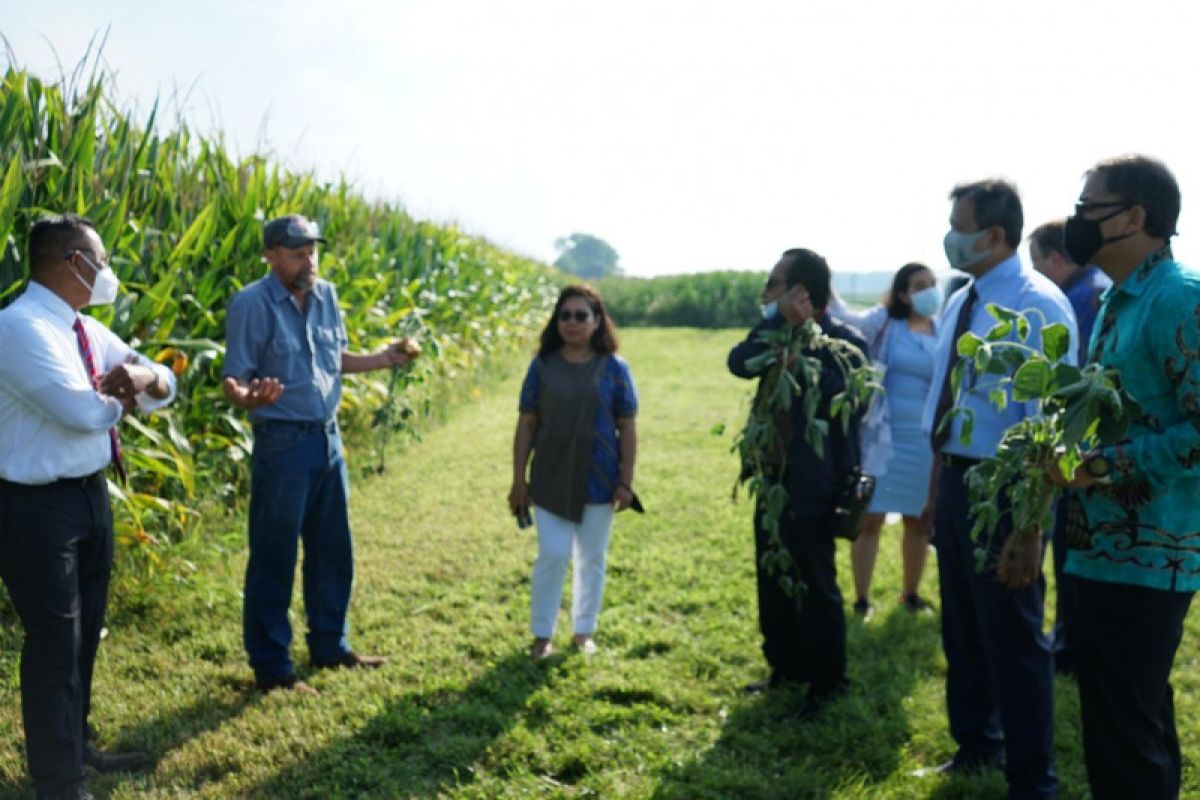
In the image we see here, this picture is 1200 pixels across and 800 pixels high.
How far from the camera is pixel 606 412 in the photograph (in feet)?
15.9

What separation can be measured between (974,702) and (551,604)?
78.1 inches

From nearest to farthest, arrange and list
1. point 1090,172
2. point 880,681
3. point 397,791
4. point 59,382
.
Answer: point 1090,172, point 59,382, point 397,791, point 880,681

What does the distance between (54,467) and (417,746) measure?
68.2 inches

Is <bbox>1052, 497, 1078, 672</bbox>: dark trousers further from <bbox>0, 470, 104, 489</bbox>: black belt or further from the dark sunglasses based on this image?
<bbox>0, 470, 104, 489</bbox>: black belt

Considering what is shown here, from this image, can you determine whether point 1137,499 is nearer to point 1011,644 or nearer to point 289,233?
point 1011,644

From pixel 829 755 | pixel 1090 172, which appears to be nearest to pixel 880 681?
pixel 829 755

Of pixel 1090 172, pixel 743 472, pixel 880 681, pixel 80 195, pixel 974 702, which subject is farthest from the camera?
pixel 80 195

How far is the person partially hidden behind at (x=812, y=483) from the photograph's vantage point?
4.20 m

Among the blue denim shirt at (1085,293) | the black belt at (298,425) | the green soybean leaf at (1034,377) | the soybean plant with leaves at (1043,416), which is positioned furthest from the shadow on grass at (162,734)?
the blue denim shirt at (1085,293)

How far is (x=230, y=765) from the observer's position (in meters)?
3.80

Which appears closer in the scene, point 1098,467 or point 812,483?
point 1098,467

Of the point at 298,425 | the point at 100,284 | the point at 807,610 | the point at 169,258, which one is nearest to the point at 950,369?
the point at 807,610

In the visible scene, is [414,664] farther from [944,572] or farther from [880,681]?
[944,572]

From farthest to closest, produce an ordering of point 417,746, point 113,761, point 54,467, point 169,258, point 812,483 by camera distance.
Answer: point 169,258 < point 812,483 < point 417,746 < point 113,761 < point 54,467
